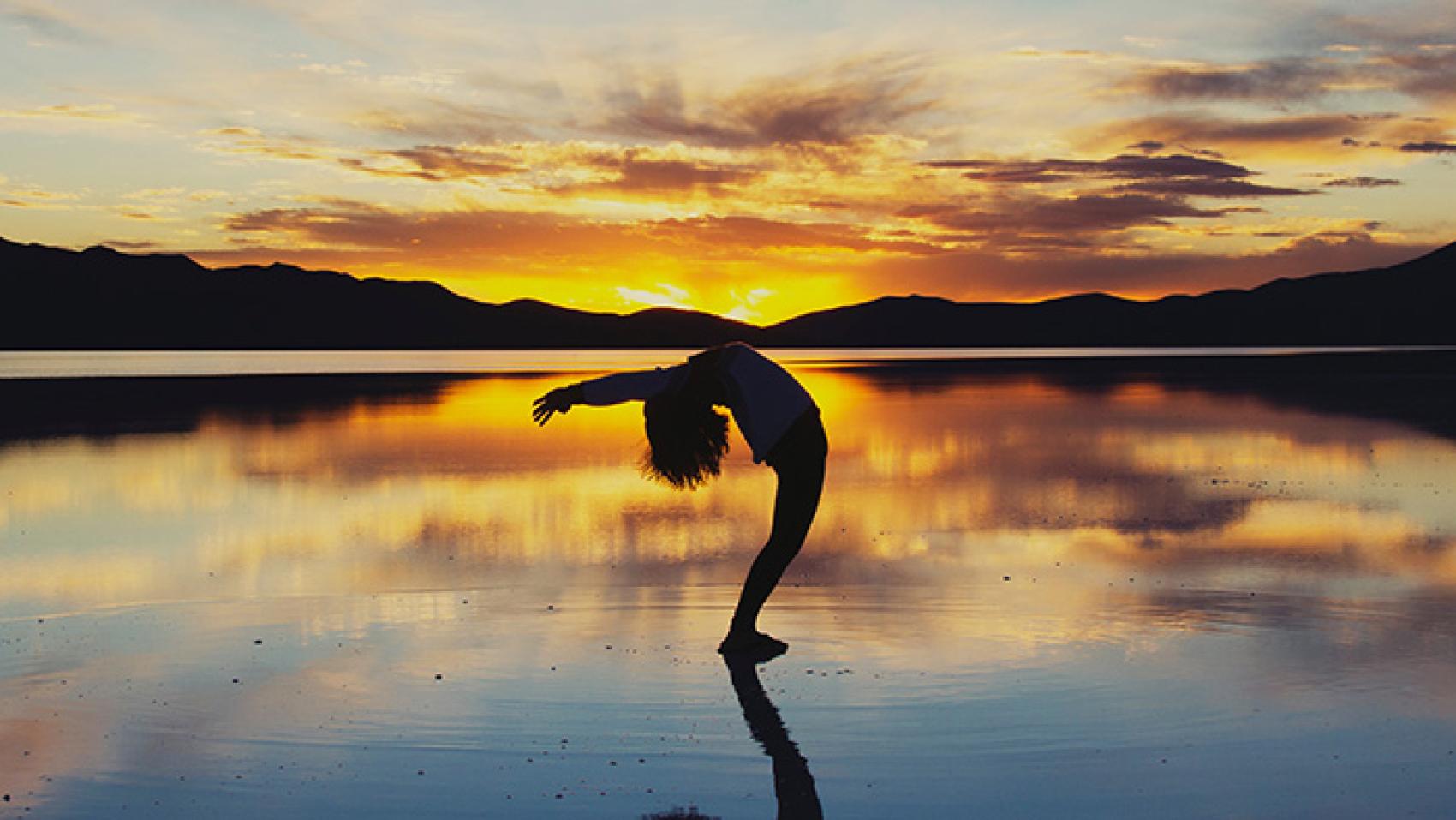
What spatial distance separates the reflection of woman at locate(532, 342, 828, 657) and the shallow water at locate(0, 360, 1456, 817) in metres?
0.54

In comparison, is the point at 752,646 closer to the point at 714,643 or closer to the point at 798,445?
the point at 714,643

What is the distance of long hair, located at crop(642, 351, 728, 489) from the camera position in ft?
26.5

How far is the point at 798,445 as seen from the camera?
315 inches

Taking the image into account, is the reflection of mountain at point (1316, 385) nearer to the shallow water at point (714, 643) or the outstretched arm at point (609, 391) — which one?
the shallow water at point (714, 643)

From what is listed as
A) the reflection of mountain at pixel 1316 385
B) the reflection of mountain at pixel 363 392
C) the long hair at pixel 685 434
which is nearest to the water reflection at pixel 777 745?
the long hair at pixel 685 434

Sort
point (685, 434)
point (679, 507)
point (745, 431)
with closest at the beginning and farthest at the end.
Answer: point (745, 431)
point (685, 434)
point (679, 507)

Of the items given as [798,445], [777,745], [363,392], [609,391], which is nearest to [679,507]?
[798,445]

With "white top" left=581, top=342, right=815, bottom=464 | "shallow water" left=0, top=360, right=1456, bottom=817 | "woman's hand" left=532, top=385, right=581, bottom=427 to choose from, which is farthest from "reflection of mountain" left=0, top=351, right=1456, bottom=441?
"woman's hand" left=532, top=385, right=581, bottom=427

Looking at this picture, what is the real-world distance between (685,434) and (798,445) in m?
0.69

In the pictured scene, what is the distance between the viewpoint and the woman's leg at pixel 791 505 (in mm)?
7980

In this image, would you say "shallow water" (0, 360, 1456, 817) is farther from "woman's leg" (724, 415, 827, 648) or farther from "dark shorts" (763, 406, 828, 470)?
"dark shorts" (763, 406, 828, 470)

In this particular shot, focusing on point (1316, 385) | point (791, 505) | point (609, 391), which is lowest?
point (791, 505)

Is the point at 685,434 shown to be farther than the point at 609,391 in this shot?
Yes

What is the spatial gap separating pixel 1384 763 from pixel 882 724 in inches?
85.0
